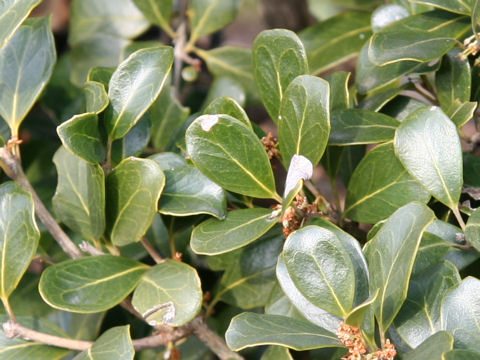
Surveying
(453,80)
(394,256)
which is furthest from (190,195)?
(453,80)

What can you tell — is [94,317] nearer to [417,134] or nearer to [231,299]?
[231,299]

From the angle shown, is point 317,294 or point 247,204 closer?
point 317,294

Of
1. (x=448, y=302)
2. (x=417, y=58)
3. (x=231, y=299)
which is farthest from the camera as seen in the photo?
(x=231, y=299)

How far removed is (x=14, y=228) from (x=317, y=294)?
0.41m

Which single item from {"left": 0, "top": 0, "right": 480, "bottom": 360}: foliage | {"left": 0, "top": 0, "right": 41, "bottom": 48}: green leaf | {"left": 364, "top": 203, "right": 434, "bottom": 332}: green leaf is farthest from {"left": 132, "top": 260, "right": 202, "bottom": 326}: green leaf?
{"left": 0, "top": 0, "right": 41, "bottom": 48}: green leaf

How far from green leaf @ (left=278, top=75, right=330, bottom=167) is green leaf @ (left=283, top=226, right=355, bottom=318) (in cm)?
13

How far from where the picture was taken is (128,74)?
0.90 meters

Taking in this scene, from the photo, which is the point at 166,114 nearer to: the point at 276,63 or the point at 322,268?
the point at 276,63

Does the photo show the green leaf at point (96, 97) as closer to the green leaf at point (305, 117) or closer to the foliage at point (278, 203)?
the foliage at point (278, 203)

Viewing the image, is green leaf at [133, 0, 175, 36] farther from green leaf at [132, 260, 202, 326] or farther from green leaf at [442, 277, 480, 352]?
green leaf at [442, 277, 480, 352]

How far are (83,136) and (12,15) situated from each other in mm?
178

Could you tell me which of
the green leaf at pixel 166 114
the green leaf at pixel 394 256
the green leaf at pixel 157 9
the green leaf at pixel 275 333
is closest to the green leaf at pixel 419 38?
the green leaf at pixel 394 256

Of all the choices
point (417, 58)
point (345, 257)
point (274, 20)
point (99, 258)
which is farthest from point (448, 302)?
point (274, 20)

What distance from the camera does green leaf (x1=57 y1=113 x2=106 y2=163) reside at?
82cm
